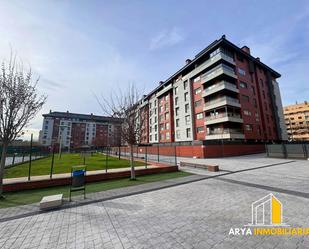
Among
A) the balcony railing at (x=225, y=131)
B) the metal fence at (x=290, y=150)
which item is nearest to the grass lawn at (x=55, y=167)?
the balcony railing at (x=225, y=131)

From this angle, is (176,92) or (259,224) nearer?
(259,224)

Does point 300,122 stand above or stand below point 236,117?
above

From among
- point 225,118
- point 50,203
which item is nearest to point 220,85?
point 225,118

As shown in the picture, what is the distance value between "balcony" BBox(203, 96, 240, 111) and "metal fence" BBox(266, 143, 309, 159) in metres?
9.75

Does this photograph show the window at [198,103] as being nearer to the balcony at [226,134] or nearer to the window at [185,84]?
the window at [185,84]

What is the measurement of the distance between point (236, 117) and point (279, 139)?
1968 cm

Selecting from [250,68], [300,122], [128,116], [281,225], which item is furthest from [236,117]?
[300,122]

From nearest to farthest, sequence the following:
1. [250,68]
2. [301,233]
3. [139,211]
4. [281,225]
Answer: [301,233] → [281,225] → [139,211] → [250,68]

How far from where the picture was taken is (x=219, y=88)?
2798cm

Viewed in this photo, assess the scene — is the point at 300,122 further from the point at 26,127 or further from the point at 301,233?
the point at 26,127

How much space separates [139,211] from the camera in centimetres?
496

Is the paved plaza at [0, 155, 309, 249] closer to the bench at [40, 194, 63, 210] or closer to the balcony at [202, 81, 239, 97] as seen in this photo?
the bench at [40, 194, 63, 210]

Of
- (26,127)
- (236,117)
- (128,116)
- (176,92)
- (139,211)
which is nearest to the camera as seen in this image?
(139,211)

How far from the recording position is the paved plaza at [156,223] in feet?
10.8
